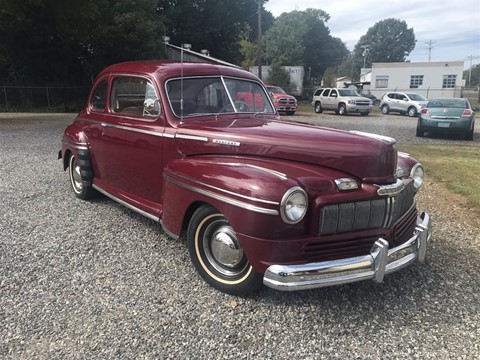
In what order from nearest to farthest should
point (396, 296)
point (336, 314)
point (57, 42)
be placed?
point (336, 314) < point (396, 296) < point (57, 42)

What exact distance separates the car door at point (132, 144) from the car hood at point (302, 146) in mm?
526

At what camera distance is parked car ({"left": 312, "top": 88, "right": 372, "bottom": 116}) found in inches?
945

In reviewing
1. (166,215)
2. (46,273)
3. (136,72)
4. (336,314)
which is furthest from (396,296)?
(136,72)

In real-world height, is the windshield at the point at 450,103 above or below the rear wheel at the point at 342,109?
above

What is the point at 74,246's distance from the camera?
4137mm

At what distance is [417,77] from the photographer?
4128cm

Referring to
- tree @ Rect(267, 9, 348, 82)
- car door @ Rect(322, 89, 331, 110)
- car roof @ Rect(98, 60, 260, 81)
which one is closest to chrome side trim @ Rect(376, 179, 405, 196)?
car roof @ Rect(98, 60, 260, 81)

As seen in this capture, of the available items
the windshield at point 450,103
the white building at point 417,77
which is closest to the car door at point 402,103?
the windshield at point 450,103

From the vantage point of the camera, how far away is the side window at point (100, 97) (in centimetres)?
516

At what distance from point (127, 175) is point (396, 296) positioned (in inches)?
120

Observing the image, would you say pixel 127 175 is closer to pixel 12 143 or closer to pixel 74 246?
pixel 74 246

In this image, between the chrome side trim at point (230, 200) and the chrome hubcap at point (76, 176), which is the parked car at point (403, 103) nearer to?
the chrome hubcap at point (76, 176)

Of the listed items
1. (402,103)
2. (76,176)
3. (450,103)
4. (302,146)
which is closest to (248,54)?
(402,103)

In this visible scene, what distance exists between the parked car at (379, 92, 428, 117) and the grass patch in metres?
14.5
